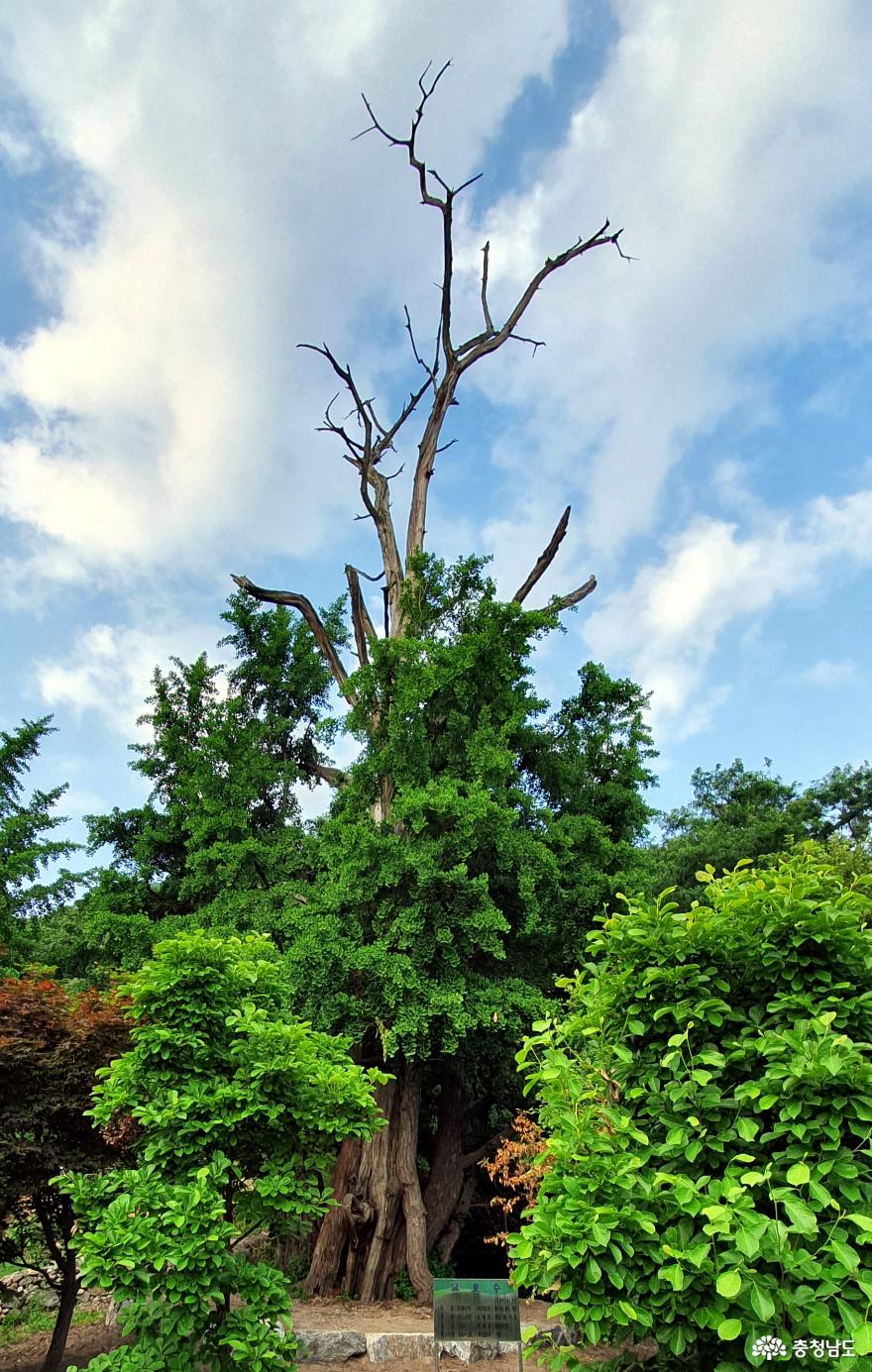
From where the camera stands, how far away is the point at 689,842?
2061cm

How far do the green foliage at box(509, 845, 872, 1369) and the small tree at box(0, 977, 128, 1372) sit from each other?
13.0 ft

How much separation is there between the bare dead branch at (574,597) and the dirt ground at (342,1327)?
317 inches

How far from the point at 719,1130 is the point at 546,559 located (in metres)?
10.8

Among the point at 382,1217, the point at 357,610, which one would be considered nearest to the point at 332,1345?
the point at 382,1217

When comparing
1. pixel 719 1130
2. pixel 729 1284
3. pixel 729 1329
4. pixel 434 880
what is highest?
pixel 434 880

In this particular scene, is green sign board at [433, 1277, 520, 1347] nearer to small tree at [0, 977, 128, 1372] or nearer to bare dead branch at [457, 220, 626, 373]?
small tree at [0, 977, 128, 1372]

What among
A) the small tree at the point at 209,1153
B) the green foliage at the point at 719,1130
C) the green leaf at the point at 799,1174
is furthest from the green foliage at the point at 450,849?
the green leaf at the point at 799,1174

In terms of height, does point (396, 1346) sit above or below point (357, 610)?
below

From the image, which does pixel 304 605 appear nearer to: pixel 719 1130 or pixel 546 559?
pixel 546 559

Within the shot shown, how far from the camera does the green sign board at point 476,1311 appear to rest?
6113mm

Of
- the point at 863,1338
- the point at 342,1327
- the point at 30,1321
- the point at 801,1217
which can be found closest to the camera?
the point at 863,1338

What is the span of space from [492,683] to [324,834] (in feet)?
9.14

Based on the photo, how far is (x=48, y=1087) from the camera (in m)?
5.81

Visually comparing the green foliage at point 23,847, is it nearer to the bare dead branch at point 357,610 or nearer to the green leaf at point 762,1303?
the bare dead branch at point 357,610
